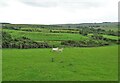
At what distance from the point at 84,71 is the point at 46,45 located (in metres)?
42.9

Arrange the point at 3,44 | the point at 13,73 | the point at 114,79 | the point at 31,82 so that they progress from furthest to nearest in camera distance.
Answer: the point at 3,44 → the point at 13,73 → the point at 114,79 → the point at 31,82

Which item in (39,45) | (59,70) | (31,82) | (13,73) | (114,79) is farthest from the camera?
(39,45)

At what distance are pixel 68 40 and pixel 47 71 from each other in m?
56.1

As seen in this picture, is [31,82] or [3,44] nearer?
[31,82]

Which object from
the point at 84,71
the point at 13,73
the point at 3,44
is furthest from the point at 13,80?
the point at 3,44

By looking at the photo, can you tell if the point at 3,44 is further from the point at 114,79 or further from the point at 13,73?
the point at 114,79

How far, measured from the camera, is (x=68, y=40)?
8144cm

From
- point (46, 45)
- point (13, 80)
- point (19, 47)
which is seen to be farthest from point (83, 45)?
point (13, 80)

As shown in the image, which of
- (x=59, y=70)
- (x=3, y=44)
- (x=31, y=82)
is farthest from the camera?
(x=3, y=44)

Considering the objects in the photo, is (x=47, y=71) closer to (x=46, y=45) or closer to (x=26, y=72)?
(x=26, y=72)

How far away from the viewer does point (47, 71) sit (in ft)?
83.8

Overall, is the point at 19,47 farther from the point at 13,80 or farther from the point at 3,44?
the point at 13,80

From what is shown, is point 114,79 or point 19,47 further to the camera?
point 19,47

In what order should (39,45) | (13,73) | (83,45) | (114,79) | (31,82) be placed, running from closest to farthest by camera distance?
(31,82) → (114,79) → (13,73) → (39,45) → (83,45)
